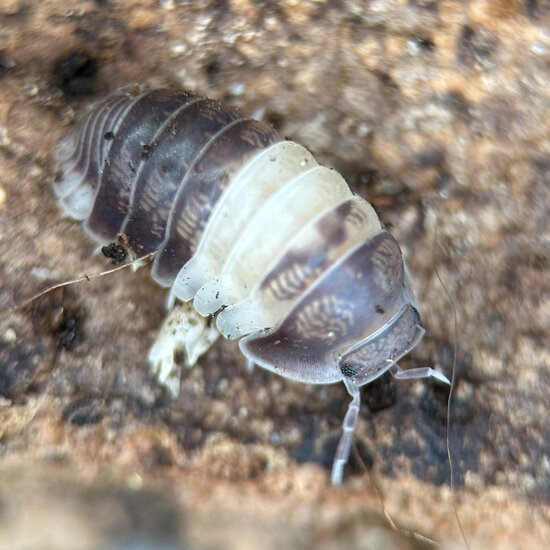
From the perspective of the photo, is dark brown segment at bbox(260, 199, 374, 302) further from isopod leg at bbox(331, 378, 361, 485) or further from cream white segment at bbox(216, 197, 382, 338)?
isopod leg at bbox(331, 378, 361, 485)

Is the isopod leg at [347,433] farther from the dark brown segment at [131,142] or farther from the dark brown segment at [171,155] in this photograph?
the dark brown segment at [131,142]

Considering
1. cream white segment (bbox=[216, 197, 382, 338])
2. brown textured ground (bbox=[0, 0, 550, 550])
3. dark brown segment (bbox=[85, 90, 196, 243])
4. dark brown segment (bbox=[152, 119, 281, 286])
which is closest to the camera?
brown textured ground (bbox=[0, 0, 550, 550])

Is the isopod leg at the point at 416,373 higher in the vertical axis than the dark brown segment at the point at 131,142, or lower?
lower

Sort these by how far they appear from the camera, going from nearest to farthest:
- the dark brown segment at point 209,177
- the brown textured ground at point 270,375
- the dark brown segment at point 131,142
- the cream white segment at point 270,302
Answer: the brown textured ground at point 270,375
the cream white segment at point 270,302
the dark brown segment at point 209,177
the dark brown segment at point 131,142

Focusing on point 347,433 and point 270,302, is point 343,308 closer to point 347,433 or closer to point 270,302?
point 270,302

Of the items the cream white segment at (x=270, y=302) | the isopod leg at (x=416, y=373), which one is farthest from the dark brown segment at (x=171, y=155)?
the isopod leg at (x=416, y=373)

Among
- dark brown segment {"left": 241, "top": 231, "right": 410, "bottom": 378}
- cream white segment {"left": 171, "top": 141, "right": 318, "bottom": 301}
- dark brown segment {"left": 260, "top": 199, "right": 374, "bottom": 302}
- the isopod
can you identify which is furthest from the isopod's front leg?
dark brown segment {"left": 260, "top": 199, "right": 374, "bottom": 302}

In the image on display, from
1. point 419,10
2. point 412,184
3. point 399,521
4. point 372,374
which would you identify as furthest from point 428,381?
point 419,10

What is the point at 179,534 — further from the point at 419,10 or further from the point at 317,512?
the point at 419,10
